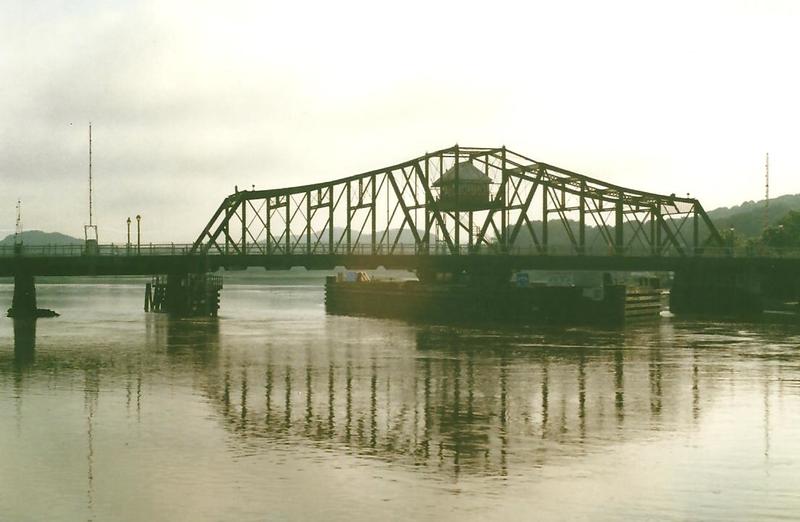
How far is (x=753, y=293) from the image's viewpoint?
119m

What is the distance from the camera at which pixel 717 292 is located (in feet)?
395

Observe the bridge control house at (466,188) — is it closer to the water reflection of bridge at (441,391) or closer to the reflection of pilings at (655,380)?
the water reflection of bridge at (441,391)

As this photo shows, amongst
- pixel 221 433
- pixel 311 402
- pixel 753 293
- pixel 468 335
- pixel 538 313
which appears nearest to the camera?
pixel 221 433

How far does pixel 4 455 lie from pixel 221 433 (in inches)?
244

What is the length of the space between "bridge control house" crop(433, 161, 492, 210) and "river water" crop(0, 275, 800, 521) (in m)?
62.7

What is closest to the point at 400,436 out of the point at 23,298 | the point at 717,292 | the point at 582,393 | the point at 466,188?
the point at 582,393

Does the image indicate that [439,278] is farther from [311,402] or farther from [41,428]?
[41,428]

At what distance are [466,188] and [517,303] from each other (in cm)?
2639

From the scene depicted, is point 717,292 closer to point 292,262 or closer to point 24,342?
point 292,262

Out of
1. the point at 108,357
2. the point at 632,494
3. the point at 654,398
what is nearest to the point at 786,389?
the point at 654,398

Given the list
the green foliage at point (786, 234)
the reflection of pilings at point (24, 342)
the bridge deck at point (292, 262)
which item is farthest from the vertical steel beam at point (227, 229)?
the green foliage at point (786, 234)

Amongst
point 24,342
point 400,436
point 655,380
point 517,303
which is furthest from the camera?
point 517,303

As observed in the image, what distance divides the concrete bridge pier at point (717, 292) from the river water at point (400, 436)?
60.1 metres

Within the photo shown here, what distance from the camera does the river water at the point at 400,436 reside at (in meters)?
21.0
